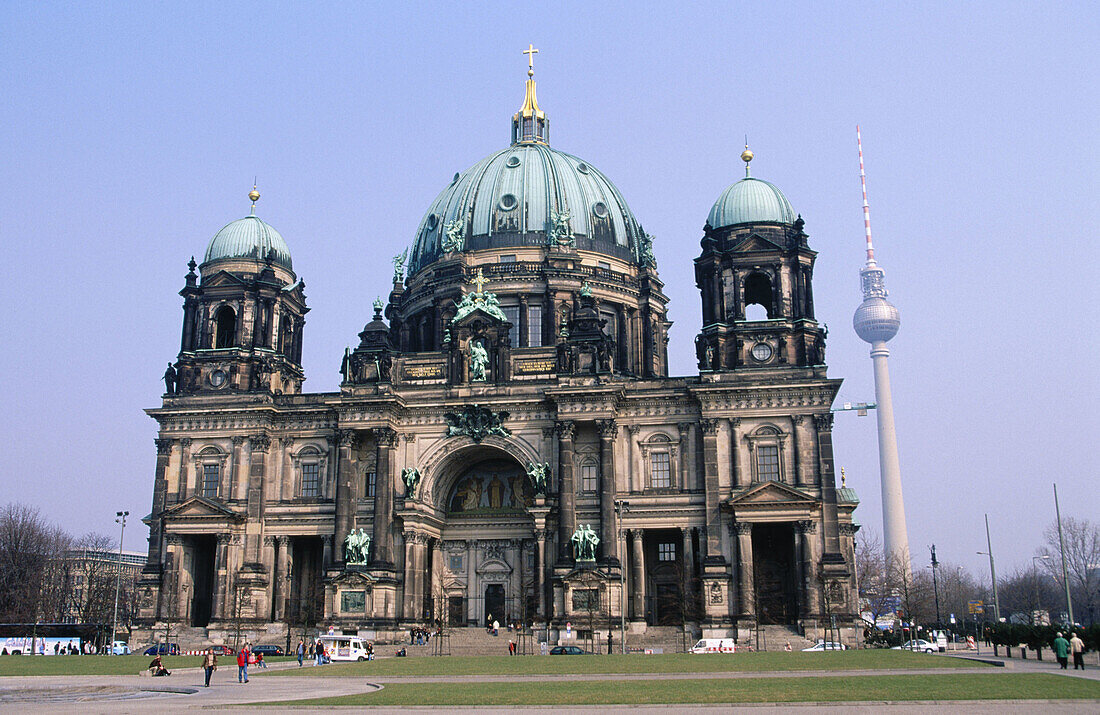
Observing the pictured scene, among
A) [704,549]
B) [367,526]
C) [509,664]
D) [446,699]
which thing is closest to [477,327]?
[367,526]

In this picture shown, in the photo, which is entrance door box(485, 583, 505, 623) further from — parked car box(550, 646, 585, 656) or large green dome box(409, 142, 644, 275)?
large green dome box(409, 142, 644, 275)

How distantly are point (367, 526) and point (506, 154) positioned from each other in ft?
116

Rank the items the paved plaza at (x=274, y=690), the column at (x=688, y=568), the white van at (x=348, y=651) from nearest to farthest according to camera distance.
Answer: the paved plaza at (x=274, y=690)
the white van at (x=348, y=651)
the column at (x=688, y=568)

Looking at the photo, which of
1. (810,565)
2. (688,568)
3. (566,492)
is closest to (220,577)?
(566,492)

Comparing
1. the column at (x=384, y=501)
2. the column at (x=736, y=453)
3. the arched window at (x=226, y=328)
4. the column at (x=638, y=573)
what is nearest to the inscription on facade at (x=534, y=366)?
the column at (x=384, y=501)

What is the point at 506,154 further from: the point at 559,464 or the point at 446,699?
the point at 446,699

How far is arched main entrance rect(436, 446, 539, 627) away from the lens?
7338 cm

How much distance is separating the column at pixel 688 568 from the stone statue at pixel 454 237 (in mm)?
29482

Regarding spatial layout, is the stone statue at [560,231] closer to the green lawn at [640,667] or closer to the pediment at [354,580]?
the pediment at [354,580]

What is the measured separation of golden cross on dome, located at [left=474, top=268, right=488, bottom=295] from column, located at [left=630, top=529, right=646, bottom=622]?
65.5 ft

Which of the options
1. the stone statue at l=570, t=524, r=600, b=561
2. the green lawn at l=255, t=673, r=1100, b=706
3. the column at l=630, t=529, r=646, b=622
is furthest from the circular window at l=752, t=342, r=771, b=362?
the green lawn at l=255, t=673, r=1100, b=706

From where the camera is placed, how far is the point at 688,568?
6594cm

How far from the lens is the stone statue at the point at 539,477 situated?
68375 mm

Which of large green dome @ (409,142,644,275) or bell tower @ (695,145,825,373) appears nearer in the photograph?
bell tower @ (695,145,825,373)
